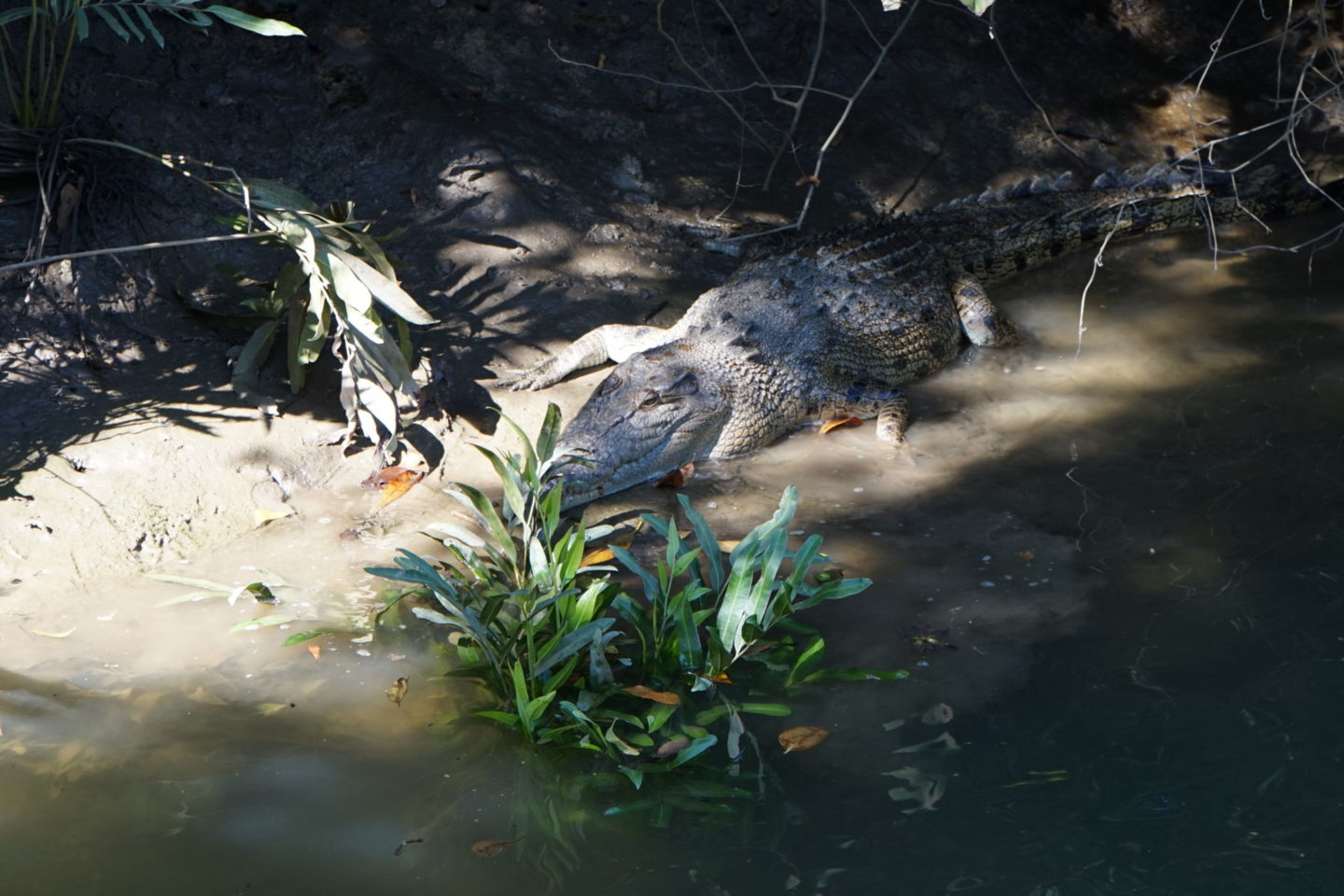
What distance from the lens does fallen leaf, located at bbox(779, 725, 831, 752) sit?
3158mm

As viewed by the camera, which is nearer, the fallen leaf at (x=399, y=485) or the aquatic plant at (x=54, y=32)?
the aquatic plant at (x=54, y=32)

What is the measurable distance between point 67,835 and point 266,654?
2.91ft

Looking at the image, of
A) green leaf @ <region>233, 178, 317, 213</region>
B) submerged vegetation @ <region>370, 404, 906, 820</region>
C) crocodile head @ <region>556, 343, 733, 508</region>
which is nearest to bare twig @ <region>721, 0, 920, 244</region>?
crocodile head @ <region>556, 343, 733, 508</region>

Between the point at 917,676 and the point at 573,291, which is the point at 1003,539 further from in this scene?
the point at 573,291

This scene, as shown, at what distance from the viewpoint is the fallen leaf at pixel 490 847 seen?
9.11 feet

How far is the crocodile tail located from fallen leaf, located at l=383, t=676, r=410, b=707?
4462mm

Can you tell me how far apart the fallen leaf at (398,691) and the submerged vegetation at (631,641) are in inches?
6.0

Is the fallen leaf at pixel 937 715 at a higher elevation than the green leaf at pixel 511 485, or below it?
below

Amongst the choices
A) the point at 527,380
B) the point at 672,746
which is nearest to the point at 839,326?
the point at 527,380

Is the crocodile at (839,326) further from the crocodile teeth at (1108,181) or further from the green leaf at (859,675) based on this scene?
the green leaf at (859,675)

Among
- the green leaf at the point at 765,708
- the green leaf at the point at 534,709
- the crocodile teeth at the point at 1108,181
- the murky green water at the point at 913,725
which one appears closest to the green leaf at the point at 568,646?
the green leaf at the point at 534,709

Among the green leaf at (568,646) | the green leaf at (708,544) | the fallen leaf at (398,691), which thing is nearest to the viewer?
the green leaf at (568,646)

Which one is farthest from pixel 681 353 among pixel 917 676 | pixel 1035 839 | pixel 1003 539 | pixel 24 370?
pixel 1035 839

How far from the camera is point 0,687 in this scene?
3422 millimetres
